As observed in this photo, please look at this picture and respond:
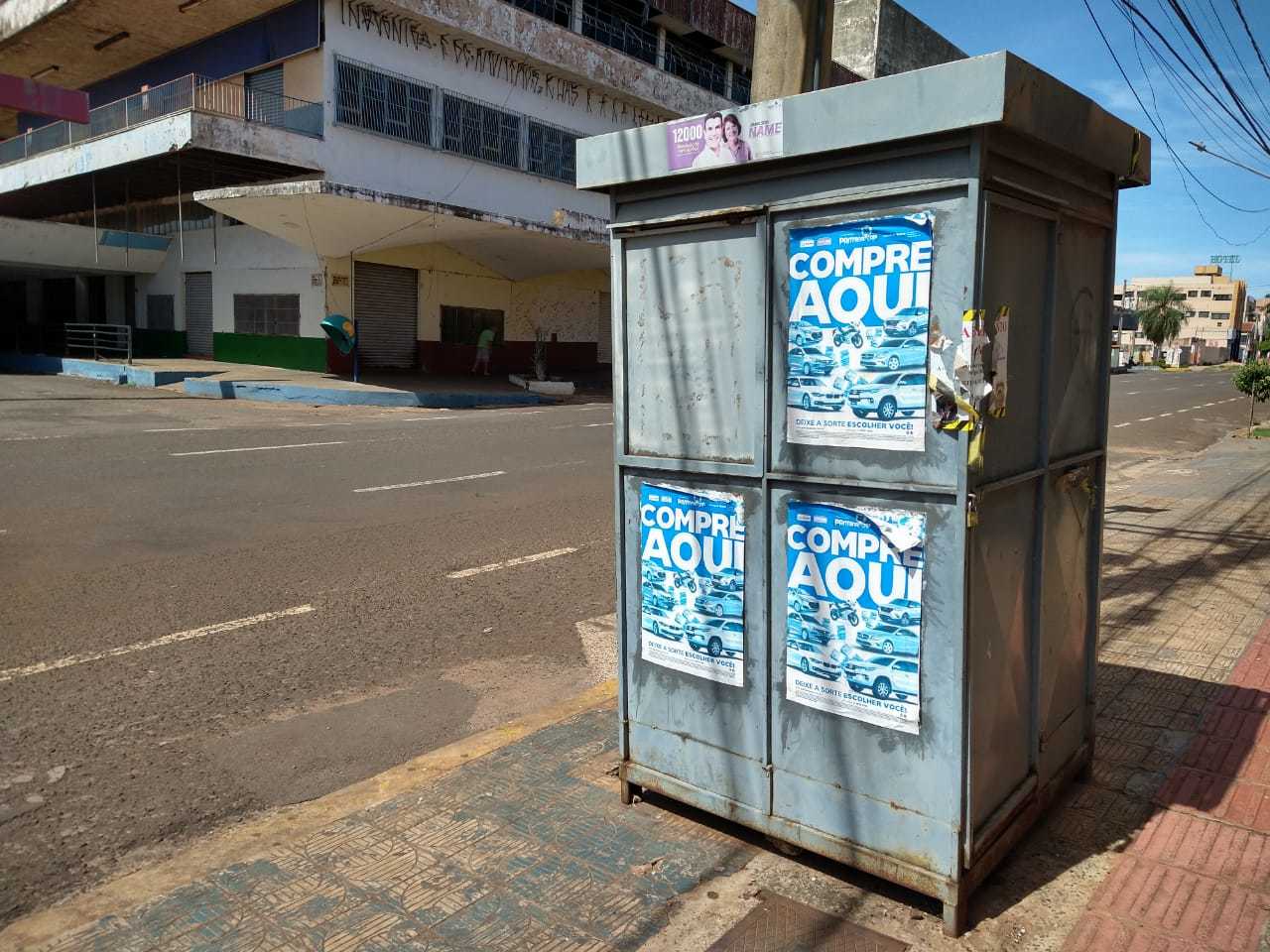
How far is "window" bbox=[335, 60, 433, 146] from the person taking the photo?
26.0 m

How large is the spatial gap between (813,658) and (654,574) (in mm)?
655

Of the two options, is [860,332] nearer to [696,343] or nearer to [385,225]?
[696,343]

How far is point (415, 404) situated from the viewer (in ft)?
73.2

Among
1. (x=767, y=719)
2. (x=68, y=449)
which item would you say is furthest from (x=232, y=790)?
(x=68, y=449)

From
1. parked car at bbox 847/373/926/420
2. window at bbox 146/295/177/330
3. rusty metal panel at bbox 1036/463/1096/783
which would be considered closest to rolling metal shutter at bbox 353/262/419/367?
window at bbox 146/295/177/330

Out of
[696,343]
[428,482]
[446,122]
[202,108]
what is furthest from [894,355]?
[446,122]

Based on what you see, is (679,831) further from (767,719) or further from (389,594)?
(389,594)

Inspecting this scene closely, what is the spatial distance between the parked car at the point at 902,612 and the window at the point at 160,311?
3123 cm

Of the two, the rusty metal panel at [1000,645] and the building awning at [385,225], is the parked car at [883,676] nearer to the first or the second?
the rusty metal panel at [1000,645]

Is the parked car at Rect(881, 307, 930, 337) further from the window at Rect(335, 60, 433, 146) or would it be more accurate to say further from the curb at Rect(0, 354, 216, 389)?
the window at Rect(335, 60, 433, 146)

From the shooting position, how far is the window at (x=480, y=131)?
29.1 meters

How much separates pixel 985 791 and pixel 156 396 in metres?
21.3

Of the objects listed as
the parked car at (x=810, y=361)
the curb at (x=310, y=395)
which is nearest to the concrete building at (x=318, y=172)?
the curb at (x=310, y=395)

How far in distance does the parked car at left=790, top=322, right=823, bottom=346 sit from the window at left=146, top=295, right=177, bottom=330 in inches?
1216
